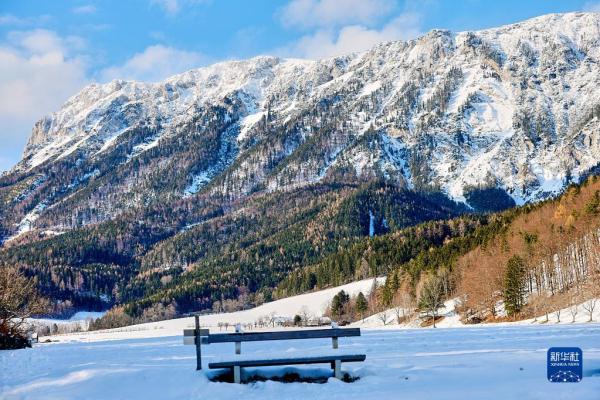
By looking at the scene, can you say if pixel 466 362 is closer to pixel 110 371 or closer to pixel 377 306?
pixel 110 371

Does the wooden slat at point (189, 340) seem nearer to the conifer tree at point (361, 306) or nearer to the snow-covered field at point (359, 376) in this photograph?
the snow-covered field at point (359, 376)

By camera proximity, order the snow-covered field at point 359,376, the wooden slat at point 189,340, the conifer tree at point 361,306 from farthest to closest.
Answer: the conifer tree at point 361,306 → the wooden slat at point 189,340 → the snow-covered field at point 359,376

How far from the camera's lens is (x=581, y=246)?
311ft

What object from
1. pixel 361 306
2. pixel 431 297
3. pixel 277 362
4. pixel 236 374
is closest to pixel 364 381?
pixel 277 362

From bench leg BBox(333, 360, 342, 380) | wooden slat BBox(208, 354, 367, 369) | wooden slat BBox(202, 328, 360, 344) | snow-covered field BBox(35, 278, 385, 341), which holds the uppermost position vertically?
wooden slat BBox(202, 328, 360, 344)

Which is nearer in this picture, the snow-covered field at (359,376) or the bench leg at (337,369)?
the snow-covered field at (359,376)

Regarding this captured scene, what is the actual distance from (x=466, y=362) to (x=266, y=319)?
148 meters

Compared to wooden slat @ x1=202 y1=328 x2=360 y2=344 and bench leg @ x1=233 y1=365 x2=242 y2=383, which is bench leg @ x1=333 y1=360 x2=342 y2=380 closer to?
wooden slat @ x1=202 y1=328 x2=360 y2=344

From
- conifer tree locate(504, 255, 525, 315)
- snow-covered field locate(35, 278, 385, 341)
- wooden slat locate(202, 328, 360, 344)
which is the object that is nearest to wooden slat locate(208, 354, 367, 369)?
wooden slat locate(202, 328, 360, 344)

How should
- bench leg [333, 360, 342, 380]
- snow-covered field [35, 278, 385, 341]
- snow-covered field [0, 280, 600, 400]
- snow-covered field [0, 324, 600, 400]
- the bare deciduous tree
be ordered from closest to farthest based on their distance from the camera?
snow-covered field [0, 324, 600, 400] → snow-covered field [0, 280, 600, 400] → bench leg [333, 360, 342, 380] → the bare deciduous tree → snow-covered field [35, 278, 385, 341]

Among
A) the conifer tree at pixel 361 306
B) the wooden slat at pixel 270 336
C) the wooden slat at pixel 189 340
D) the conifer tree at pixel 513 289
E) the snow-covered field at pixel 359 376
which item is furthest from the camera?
the conifer tree at pixel 361 306

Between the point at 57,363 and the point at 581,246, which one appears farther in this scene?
the point at 581,246

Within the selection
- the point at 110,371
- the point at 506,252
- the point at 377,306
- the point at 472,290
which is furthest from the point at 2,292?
the point at 377,306

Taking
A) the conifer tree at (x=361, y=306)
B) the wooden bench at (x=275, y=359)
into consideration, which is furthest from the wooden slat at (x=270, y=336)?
the conifer tree at (x=361, y=306)
